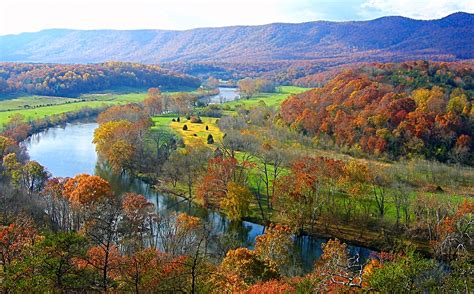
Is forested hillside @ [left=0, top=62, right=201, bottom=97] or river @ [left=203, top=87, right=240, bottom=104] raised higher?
forested hillside @ [left=0, top=62, right=201, bottom=97]

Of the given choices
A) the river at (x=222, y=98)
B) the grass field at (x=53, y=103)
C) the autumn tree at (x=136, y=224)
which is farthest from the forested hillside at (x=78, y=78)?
the autumn tree at (x=136, y=224)

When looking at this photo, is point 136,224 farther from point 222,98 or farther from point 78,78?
point 78,78

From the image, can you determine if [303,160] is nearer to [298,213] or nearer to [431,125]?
[298,213]

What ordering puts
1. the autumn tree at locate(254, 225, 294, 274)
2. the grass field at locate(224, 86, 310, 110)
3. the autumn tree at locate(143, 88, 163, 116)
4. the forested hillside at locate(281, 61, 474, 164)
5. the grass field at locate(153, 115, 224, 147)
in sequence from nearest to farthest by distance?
the autumn tree at locate(254, 225, 294, 274) → the forested hillside at locate(281, 61, 474, 164) → the grass field at locate(153, 115, 224, 147) → the autumn tree at locate(143, 88, 163, 116) → the grass field at locate(224, 86, 310, 110)

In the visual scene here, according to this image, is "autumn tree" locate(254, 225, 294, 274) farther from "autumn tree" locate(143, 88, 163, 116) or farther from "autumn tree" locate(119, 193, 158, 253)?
"autumn tree" locate(143, 88, 163, 116)

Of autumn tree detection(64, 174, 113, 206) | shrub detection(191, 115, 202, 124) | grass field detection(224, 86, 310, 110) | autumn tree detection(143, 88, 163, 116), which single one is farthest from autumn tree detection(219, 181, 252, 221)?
grass field detection(224, 86, 310, 110)

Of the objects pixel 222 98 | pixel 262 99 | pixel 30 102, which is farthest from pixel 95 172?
pixel 222 98

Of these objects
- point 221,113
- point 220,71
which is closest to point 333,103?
point 221,113
